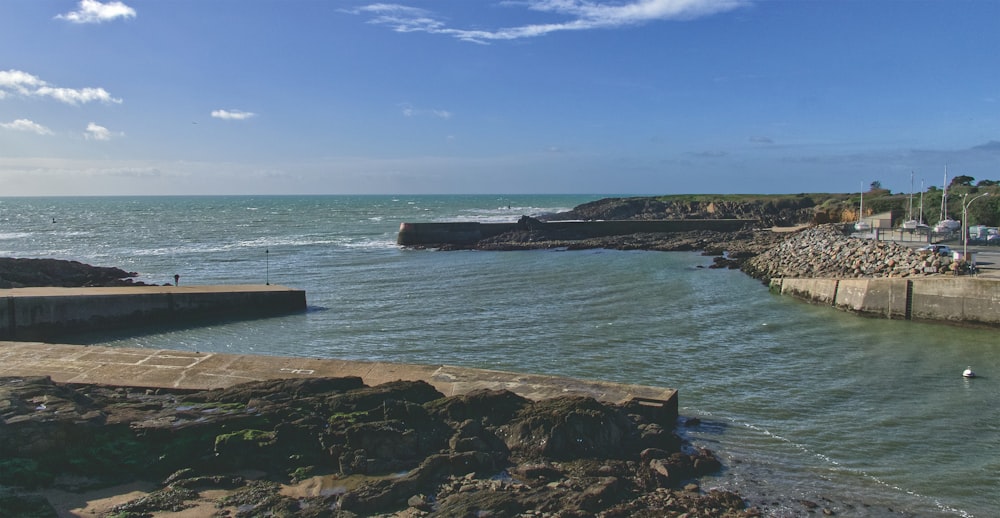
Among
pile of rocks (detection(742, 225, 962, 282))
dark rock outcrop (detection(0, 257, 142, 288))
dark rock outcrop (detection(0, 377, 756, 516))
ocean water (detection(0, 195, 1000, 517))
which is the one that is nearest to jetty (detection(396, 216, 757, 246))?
ocean water (detection(0, 195, 1000, 517))

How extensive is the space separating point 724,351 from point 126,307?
652 inches

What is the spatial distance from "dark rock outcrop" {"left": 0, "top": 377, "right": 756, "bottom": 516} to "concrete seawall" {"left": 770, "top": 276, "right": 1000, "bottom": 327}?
14.5 meters

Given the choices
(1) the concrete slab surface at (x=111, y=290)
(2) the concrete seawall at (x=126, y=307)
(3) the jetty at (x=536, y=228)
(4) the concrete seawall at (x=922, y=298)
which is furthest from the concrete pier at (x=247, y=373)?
(3) the jetty at (x=536, y=228)

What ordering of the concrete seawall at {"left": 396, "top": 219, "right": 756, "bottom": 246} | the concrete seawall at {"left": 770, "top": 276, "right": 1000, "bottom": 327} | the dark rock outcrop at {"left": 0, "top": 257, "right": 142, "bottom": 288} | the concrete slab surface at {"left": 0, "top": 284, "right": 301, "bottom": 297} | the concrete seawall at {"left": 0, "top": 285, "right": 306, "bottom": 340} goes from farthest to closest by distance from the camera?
1. the concrete seawall at {"left": 396, "top": 219, "right": 756, "bottom": 246}
2. the dark rock outcrop at {"left": 0, "top": 257, "right": 142, "bottom": 288}
3. the concrete seawall at {"left": 770, "top": 276, "right": 1000, "bottom": 327}
4. the concrete slab surface at {"left": 0, "top": 284, "right": 301, "bottom": 297}
5. the concrete seawall at {"left": 0, "top": 285, "right": 306, "bottom": 340}

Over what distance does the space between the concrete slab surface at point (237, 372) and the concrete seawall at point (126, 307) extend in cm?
539

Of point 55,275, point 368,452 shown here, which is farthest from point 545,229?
point 368,452

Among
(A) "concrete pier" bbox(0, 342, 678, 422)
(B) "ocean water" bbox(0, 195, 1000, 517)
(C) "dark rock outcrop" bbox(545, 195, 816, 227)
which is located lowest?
(B) "ocean water" bbox(0, 195, 1000, 517)

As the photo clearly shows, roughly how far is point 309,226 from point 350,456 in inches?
2686

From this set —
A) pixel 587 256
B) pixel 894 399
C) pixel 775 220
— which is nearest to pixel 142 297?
pixel 894 399

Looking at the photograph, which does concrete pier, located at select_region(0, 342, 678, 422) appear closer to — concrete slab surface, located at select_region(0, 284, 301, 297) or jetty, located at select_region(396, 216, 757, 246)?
concrete slab surface, located at select_region(0, 284, 301, 297)

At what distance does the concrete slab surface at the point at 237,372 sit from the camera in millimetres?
11484

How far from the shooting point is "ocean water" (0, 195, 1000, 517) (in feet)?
30.9

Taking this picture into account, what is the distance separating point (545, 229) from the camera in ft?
177

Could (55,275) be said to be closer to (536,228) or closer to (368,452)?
(368,452)
